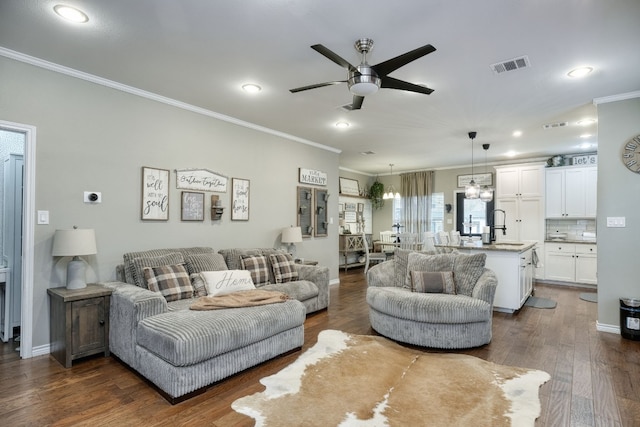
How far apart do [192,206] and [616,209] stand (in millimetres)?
5003

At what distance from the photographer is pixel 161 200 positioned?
12.8 ft

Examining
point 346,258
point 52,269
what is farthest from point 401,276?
point 346,258

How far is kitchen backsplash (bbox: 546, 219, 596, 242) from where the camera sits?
265 inches

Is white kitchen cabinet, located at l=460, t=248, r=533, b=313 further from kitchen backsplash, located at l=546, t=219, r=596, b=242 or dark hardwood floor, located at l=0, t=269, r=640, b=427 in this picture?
kitchen backsplash, located at l=546, t=219, r=596, b=242

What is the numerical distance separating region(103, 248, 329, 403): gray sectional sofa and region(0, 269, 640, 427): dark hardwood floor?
0.39ft

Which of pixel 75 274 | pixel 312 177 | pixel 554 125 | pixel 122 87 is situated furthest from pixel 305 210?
pixel 554 125

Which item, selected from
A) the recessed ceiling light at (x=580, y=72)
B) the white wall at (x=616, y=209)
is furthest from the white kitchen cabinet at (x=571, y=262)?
the recessed ceiling light at (x=580, y=72)

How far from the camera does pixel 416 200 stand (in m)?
9.10

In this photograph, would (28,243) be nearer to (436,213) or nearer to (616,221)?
(616,221)

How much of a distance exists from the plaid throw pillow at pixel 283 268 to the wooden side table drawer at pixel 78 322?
6.17ft

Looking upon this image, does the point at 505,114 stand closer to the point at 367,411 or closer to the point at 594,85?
the point at 594,85

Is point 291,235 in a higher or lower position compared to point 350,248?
higher

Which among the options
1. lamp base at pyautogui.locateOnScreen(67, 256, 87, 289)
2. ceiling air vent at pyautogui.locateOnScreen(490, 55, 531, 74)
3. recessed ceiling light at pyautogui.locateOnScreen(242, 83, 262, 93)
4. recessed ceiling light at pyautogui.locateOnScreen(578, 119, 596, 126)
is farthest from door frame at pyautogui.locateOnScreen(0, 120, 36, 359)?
recessed ceiling light at pyautogui.locateOnScreen(578, 119, 596, 126)

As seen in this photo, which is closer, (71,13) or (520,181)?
(71,13)
